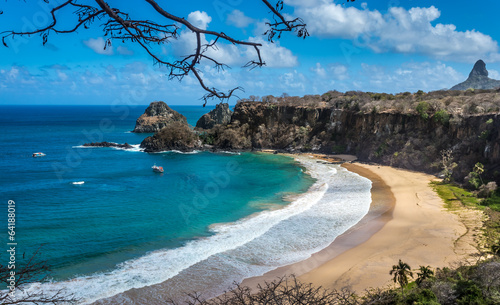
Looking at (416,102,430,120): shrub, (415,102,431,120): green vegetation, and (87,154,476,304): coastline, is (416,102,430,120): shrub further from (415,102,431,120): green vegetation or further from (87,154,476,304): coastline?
(87,154,476,304): coastline

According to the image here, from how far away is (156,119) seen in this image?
93.5 meters

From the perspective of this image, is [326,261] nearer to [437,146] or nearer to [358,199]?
[358,199]

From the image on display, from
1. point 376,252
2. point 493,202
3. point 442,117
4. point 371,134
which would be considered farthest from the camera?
point 371,134

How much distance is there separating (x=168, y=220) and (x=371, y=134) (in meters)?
36.4

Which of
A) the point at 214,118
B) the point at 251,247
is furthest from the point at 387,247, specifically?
the point at 214,118

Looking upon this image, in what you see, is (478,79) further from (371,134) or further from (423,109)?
(423,109)

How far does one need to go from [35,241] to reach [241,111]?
157 feet

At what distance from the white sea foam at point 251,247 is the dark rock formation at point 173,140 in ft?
109

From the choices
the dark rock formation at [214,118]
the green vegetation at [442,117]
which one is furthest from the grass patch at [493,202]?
the dark rock formation at [214,118]

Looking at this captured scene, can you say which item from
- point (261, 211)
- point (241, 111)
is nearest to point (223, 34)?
point (261, 211)

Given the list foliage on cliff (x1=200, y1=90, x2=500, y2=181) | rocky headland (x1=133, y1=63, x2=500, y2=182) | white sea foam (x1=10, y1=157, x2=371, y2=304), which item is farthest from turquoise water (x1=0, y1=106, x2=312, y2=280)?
foliage on cliff (x1=200, y1=90, x2=500, y2=181)

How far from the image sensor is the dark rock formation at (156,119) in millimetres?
92062

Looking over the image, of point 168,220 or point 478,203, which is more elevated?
point 478,203

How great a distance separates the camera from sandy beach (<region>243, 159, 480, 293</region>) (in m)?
14.6
